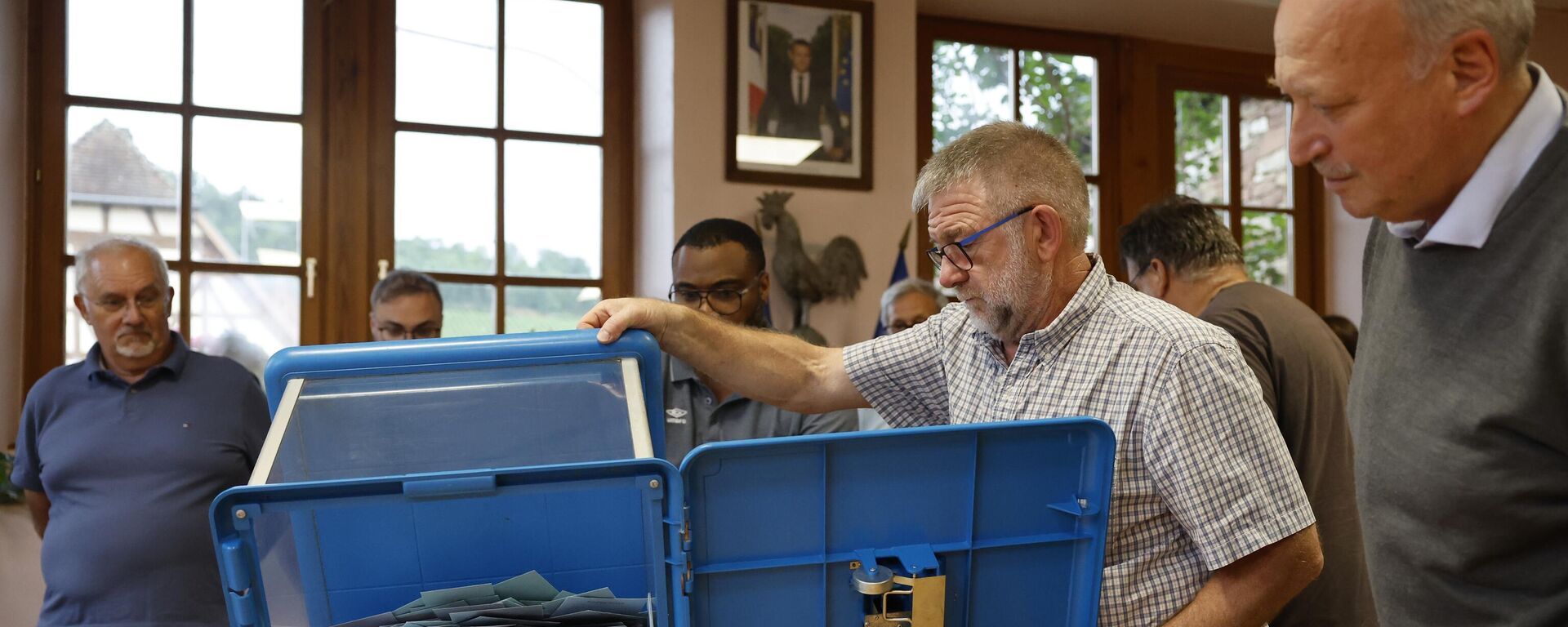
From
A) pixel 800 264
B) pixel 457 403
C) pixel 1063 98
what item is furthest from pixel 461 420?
pixel 1063 98

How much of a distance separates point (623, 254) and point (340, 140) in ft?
3.12

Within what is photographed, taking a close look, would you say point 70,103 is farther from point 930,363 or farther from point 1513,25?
point 1513,25

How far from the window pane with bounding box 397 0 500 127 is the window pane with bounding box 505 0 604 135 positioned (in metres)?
0.07

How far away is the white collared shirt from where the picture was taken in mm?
819

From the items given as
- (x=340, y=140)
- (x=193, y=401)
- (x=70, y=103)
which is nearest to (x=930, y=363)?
(x=193, y=401)

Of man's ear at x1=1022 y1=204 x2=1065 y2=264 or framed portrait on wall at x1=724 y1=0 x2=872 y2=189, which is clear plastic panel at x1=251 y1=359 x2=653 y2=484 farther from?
framed portrait on wall at x1=724 y1=0 x2=872 y2=189

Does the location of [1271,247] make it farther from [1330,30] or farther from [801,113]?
[1330,30]

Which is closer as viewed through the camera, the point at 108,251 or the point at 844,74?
the point at 108,251

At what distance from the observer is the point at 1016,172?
1347 millimetres

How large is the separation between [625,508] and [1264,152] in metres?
4.65

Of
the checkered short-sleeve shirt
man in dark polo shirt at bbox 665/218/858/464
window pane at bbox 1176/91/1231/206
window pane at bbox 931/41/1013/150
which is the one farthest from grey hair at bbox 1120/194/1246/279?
window pane at bbox 1176/91/1231/206

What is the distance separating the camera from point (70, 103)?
3.53m

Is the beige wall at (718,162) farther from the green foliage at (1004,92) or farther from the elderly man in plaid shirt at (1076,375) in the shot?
the elderly man in plaid shirt at (1076,375)

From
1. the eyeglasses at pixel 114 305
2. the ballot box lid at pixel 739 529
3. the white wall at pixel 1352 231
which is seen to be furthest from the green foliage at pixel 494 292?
the white wall at pixel 1352 231
